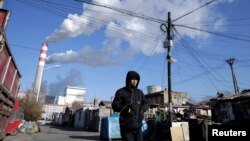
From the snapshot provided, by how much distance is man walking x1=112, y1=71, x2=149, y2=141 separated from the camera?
173 inches

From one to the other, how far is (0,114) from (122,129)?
4883 mm

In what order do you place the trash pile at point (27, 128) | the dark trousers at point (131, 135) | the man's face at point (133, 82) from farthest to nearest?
the trash pile at point (27, 128) < the man's face at point (133, 82) < the dark trousers at point (131, 135)

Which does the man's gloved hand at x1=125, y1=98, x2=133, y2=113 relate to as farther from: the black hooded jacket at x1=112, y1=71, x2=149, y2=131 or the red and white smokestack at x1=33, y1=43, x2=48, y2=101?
the red and white smokestack at x1=33, y1=43, x2=48, y2=101

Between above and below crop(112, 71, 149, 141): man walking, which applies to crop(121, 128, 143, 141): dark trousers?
below

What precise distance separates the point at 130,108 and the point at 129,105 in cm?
5

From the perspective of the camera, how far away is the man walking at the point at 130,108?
4.41 metres

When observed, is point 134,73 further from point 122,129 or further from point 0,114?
point 0,114

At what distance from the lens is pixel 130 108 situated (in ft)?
14.6

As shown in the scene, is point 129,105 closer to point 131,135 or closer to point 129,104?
point 129,104

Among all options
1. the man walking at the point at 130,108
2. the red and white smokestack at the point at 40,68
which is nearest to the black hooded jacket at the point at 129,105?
the man walking at the point at 130,108

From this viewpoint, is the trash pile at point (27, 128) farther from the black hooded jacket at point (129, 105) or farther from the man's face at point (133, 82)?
the man's face at point (133, 82)

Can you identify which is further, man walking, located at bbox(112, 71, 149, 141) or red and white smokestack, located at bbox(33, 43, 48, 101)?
red and white smokestack, located at bbox(33, 43, 48, 101)

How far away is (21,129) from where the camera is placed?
21.5 metres

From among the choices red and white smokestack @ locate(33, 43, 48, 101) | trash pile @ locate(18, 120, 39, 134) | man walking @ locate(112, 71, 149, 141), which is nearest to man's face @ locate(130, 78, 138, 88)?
A: man walking @ locate(112, 71, 149, 141)
